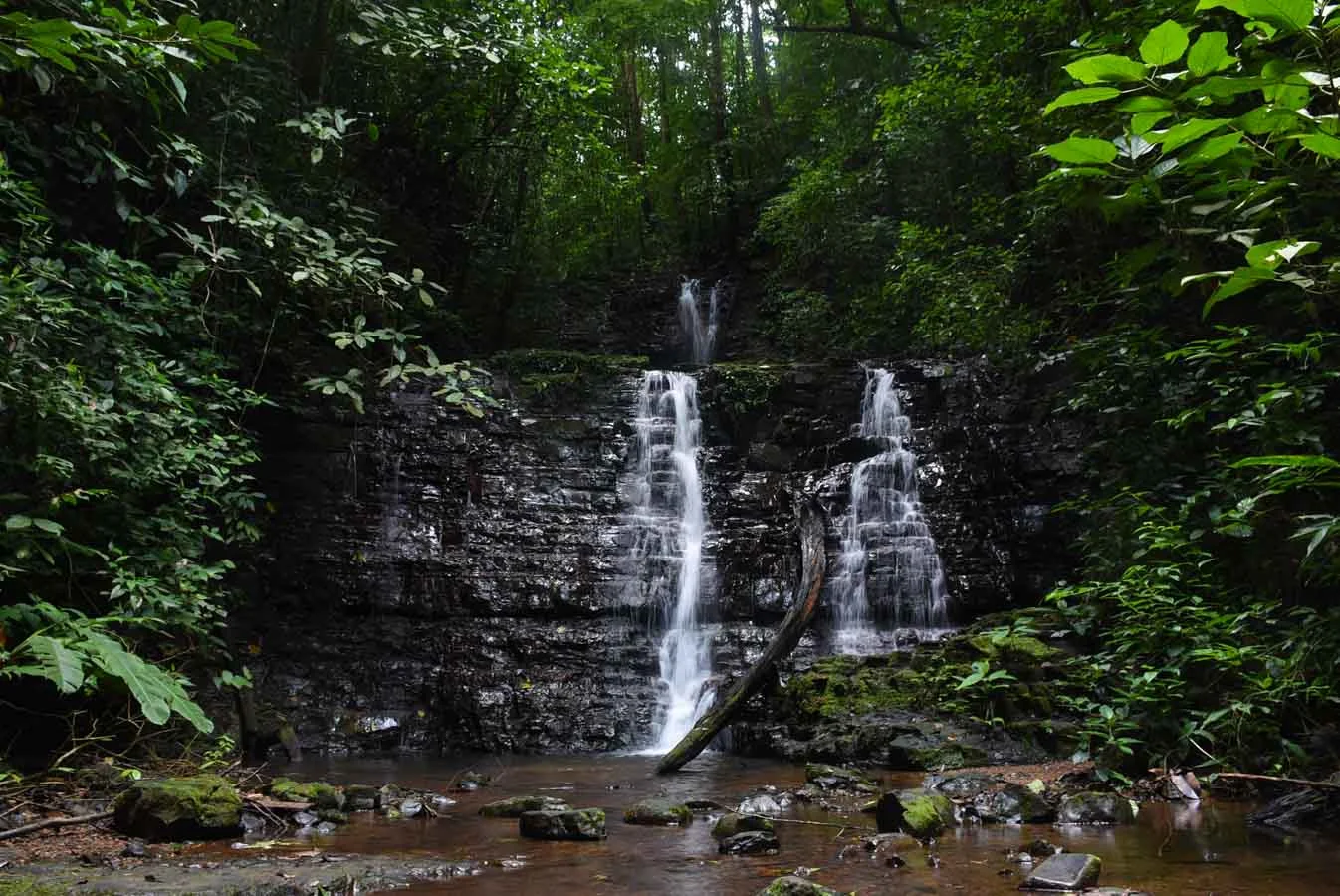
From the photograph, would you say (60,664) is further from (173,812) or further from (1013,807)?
(1013,807)

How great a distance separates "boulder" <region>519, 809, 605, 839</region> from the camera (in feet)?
12.6

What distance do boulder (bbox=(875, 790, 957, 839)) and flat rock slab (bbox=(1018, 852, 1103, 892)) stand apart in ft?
2.58

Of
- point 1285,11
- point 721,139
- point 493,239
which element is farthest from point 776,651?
point 721,139

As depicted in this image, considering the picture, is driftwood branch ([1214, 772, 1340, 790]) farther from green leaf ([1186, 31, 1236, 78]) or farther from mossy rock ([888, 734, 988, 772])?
mossy rock ([888, 734, 988, 772])

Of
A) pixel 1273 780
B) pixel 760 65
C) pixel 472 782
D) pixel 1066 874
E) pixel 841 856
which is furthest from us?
pixel 760 65

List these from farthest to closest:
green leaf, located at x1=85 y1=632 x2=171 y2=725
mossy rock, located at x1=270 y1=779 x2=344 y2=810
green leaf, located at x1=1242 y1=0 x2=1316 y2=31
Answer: mossy rock, located at x1=270 y1=779 x2=344 y2=810 < green leaf, located at x1=85 y1=632 x2=171 y2=725 < green leaf, located at x1=1242 y1=0 x2=1316 y2=31

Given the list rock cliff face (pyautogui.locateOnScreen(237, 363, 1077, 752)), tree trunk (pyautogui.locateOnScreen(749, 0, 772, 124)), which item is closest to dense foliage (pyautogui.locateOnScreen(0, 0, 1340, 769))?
rock cliff face (pyautogui.locateOnScreen(237, 363, 1077, 752))

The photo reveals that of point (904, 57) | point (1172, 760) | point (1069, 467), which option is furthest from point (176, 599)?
point (904, 57)

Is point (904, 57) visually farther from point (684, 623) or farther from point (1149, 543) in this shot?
point (1149, 543)

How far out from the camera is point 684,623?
373 inches

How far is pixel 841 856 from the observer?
10.8 feet

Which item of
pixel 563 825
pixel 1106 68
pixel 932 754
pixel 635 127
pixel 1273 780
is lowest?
pixel 932 754

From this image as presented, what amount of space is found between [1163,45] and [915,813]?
3.13 m

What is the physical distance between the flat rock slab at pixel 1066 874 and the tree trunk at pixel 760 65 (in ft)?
63.5
